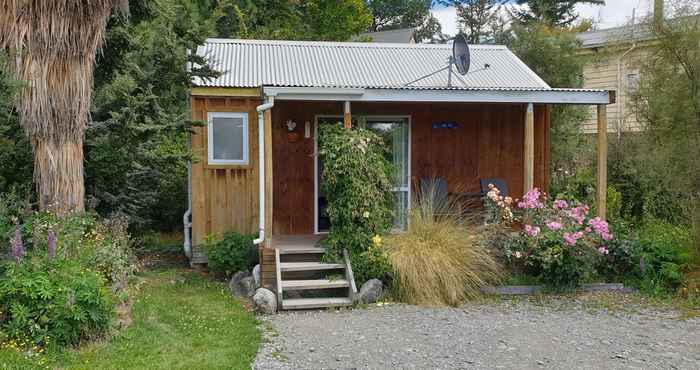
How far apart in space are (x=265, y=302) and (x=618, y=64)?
38.2ft

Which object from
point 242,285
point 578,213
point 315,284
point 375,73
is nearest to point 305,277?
point 315,284

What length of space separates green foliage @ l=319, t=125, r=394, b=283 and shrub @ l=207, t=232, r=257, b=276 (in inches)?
48.9

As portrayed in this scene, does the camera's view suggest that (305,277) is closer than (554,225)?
No

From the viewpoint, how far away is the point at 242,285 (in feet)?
26.3

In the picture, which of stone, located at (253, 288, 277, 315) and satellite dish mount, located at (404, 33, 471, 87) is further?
satellite dish mount, located at (404, 33, 471, 87)

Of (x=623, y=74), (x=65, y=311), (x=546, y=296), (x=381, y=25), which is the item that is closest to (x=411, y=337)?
(x=546, y=296)

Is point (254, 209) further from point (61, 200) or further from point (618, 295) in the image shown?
point (618, 295)

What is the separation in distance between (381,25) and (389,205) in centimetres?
3189

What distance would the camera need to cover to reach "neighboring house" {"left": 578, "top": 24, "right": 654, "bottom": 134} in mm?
9828

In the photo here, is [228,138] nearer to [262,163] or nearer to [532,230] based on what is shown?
[262,163]

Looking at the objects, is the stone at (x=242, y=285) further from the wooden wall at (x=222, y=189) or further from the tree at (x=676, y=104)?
the tree at (x=676, y=104)

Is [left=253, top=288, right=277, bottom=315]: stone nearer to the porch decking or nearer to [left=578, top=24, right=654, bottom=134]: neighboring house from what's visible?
the porch decking

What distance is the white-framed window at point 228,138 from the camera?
9.41 meters

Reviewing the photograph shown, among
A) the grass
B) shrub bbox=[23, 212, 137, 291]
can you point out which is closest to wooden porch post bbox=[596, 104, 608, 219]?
the grass
